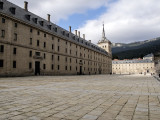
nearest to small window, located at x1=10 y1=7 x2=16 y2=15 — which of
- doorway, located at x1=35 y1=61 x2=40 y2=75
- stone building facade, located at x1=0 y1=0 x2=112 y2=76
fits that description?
stone building facade, located at x1=0 y1=0 x2=112 y2=76

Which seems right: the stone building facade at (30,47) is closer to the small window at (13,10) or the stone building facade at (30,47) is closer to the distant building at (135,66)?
the small window at (13,10)

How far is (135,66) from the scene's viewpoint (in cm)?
12062

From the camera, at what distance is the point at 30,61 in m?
32.2

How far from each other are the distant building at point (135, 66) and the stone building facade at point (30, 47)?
81.1 metres

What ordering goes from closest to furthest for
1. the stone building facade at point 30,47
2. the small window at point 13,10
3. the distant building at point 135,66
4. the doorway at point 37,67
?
the stone building facade at point 30,47, the small window at point 13,10, the doorway at point 37,67, the distant building at point 135,66

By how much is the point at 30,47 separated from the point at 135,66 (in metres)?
Result: 107

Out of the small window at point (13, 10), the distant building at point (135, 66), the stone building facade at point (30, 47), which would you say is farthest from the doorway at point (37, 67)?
the distant building at point (135, 66)

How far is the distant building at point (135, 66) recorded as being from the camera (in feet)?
375

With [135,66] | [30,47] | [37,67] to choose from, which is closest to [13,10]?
[30,47]

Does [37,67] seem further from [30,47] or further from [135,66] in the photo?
[135,66]

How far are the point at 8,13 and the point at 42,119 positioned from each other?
29.9 m

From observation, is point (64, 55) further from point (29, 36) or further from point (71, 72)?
point (29, 36)

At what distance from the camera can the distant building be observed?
114 meters

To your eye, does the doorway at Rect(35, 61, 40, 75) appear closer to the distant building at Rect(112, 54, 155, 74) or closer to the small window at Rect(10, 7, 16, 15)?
the small window at Rect(10, 7, 16, 15)
